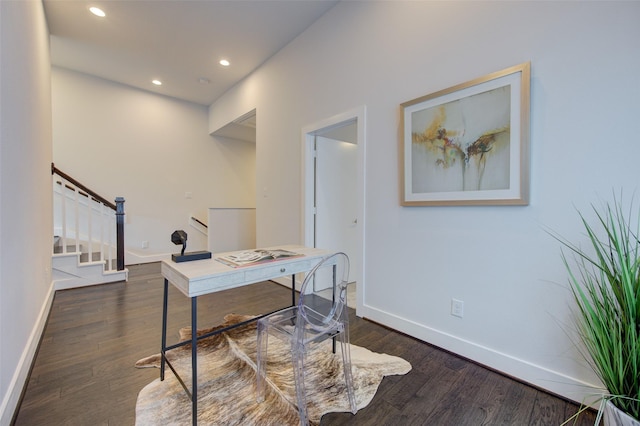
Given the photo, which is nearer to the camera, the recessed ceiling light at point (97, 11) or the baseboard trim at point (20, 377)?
the baseboard trim at point (20, 377)

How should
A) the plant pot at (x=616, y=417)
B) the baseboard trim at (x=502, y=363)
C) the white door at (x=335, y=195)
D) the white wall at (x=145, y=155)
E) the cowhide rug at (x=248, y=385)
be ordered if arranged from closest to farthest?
the plant pot at (x=616, y=417) → the cowhide rug at (x=248, y=385) → the baseboard trim at (x=502, y=363) → the white door at (x=335, y=195) → the white wall at (x=145, y=155)

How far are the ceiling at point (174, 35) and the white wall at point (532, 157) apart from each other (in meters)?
0.76

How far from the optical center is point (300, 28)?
3.15m

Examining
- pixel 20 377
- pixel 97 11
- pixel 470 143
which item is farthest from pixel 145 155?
pixel 470 143

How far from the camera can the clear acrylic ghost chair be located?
4.25ft

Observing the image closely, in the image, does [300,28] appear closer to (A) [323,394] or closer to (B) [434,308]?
(B) [434,308]

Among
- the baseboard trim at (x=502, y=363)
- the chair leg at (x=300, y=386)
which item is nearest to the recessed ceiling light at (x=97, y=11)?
the chair leg at (x=300, y=386)

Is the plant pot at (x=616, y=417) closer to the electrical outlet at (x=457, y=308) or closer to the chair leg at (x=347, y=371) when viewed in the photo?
the electrical outlet at (x=457, y=308)

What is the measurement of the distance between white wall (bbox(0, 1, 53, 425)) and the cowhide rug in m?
0.67

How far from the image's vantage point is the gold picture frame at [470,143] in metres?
1.63

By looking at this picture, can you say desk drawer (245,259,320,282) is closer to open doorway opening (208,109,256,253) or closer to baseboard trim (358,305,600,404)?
baseboard trim (358,305,600,404)

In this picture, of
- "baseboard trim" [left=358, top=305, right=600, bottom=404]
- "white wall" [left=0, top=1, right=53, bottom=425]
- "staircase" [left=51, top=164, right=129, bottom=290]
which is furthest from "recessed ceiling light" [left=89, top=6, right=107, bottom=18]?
"baseboard trim" [left=358, top=305, right=600, bottom=404]

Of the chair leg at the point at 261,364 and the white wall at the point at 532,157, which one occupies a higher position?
the white wall at the point at 532,157

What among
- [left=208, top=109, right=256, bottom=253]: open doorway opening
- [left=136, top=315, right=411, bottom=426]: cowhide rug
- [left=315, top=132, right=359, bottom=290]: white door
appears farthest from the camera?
[left=208, top=109, right=256, bottom=253]: open doorway opening
